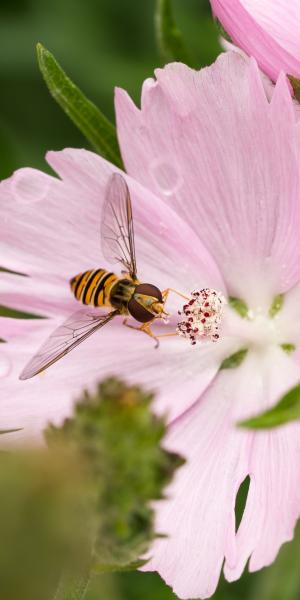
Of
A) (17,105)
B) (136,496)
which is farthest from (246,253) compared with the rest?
(17,105)

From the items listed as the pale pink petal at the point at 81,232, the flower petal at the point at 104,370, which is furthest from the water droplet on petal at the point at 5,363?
the pale pink petal at the point at 81,232

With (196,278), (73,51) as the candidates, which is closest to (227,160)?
(196,278)

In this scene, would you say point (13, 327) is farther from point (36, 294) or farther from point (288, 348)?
point (288, 348)

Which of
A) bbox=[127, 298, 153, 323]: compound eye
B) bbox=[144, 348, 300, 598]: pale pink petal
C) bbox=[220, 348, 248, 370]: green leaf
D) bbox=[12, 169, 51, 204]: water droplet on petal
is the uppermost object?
bbox=[12, 169, 51, 204]: water droplet on petal

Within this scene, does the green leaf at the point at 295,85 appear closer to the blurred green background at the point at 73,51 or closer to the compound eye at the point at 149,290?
the compound eye at the point at 149,290

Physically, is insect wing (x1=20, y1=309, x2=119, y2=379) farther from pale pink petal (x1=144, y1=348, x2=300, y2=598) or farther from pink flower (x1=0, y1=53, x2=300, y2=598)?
pale pink petal (x1=144, y1=348, x2=300, y2=598)

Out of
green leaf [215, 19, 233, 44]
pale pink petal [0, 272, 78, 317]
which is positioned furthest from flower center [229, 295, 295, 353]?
green leaf [215, 19, 233, 44]
